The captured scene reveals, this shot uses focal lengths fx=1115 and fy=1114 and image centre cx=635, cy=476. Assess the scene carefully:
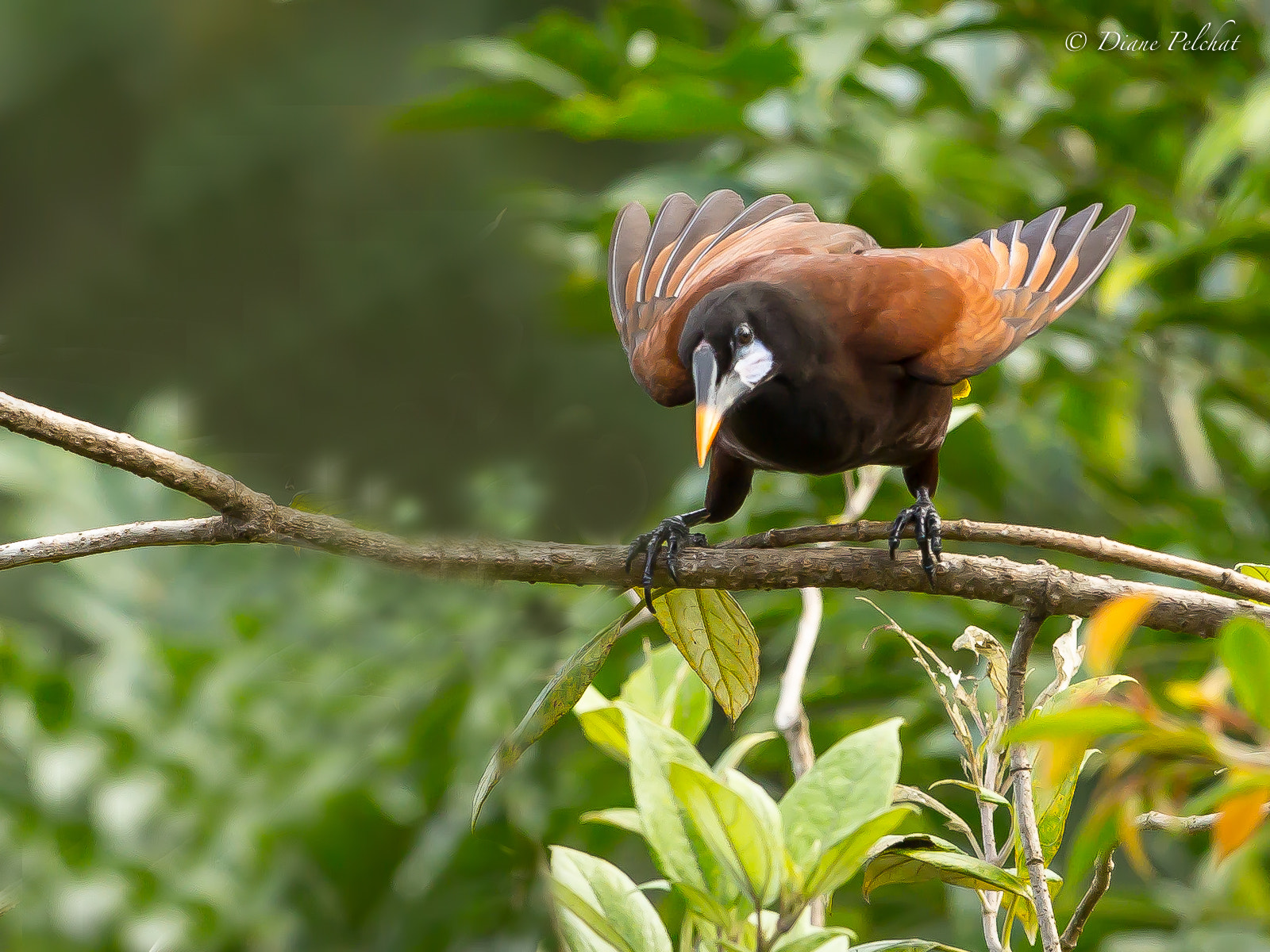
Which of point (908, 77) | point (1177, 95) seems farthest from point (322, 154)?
point (1177, 95)

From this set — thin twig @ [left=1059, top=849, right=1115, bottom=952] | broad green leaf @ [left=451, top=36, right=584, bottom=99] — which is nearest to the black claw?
thin twig @ [left=1059, top=849, right=1115, bottom=952]

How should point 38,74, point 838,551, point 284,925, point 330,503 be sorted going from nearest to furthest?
point 330,503 < point 838,551 < point 284,925 < point 38,74

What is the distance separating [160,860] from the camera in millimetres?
1331

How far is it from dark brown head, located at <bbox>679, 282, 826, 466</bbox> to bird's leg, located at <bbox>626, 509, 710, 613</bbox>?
0.34 ft

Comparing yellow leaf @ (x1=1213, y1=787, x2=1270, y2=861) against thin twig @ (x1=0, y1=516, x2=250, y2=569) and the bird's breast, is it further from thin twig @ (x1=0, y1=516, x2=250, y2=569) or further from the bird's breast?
the bird's breast

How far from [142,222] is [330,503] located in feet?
1.41

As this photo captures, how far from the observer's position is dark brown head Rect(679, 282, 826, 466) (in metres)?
0.97

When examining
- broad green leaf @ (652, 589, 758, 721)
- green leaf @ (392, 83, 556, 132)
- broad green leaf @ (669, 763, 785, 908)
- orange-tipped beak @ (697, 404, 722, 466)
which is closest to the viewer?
broad green leaf @ (669, 763, 785, 908)

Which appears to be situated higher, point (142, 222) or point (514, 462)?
point (142, 222)

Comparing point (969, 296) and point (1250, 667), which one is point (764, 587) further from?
point (969, 296)

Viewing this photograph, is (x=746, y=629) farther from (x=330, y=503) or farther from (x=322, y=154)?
(x=322, y=154)

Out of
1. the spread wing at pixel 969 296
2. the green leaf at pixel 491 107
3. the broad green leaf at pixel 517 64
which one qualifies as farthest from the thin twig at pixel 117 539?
the broad green leaf at pixel 517 64

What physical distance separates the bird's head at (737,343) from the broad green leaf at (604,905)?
0.42 metres

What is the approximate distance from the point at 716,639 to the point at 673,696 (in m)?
0.06
